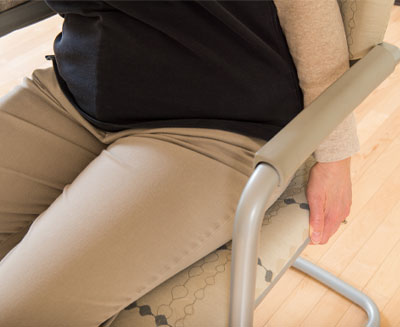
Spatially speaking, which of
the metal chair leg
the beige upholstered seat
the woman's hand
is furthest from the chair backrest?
the metal chair leg

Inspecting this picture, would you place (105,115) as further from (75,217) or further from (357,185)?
(357,185)

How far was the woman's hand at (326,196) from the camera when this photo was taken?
68cm

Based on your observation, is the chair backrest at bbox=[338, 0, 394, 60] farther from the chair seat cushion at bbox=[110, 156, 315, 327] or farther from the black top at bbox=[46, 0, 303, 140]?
the chair seat cushion at bbox=[110, 156, 315, 327]

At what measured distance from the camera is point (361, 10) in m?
0.63

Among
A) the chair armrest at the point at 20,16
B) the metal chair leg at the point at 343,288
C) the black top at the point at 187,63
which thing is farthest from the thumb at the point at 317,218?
the chair armrest at the point at 20,16

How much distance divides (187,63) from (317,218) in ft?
0.96

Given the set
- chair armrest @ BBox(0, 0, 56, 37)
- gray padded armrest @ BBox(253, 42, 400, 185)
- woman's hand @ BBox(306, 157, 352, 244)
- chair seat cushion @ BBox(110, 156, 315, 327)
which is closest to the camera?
gray padded armrest @ BBox(253, 42, 400, 185)

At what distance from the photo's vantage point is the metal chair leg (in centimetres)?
108

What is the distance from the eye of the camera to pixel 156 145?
0.62 metres

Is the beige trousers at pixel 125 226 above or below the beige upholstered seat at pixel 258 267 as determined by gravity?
above

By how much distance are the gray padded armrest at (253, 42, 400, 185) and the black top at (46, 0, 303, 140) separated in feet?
0.37

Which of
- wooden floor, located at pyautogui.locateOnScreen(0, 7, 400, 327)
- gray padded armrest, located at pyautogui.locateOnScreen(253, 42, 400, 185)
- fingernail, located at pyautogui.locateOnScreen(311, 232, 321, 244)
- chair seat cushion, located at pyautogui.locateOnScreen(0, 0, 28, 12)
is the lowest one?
wooden floor, located at pyautogui.locateOnScreen(0, 7, 400, 327)

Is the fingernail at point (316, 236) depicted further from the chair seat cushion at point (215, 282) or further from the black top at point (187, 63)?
the black top at point (187, 63)

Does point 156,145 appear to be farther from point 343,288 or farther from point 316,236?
point 343,288
